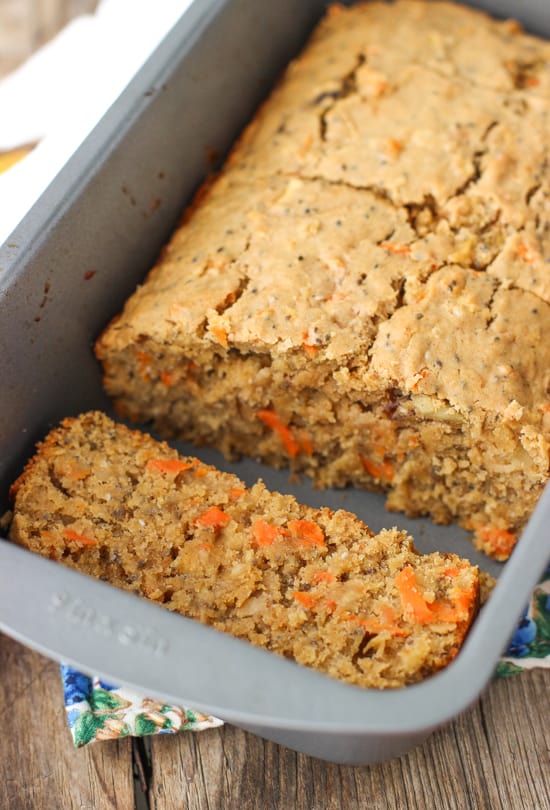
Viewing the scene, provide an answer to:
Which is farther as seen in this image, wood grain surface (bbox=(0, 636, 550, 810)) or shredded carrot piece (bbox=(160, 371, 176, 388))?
shredded carrot piece (bbox=(160, 371, 176, 388))

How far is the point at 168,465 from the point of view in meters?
2.97

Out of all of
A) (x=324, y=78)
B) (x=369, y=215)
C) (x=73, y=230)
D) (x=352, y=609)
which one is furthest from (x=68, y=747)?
(x=324, y=78)

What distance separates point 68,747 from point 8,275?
1.55m

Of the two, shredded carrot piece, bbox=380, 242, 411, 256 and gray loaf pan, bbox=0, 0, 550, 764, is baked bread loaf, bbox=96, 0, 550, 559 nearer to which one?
shredded carrot piece, bbox=380, 242, 411, 256

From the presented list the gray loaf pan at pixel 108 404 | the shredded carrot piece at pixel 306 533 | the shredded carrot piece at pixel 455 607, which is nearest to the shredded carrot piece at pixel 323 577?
the shredded carrot piece at pixel 306 533

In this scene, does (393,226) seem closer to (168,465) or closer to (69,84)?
(168,465)

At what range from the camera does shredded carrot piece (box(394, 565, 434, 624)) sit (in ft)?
8.33

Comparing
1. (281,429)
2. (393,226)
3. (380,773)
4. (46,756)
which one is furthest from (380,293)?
(46,756)

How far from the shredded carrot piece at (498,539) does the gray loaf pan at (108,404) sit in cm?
6

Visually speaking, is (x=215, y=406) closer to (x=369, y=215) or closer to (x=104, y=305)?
(x=104, y=305)

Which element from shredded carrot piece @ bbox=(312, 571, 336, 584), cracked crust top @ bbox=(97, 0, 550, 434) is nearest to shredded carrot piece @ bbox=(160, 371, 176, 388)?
cracked crust top @ bbox=(97, 0, 550, 434)

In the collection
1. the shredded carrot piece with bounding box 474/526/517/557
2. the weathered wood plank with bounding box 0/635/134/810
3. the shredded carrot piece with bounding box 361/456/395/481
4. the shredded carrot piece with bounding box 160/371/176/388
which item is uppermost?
the shredded carrot piece with bounding box 160/371/176/388

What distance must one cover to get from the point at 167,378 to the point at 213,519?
73cm

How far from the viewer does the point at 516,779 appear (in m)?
2.83
